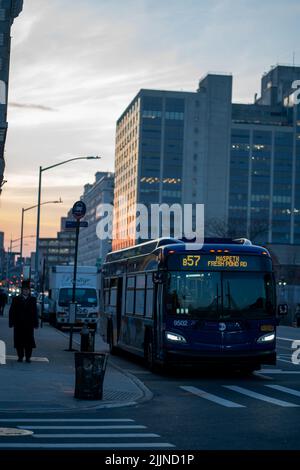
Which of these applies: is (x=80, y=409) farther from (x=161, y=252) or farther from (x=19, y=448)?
(x=161, y=252)

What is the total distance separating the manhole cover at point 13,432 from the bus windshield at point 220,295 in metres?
9.36

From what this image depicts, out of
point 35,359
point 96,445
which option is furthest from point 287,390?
point 96,445

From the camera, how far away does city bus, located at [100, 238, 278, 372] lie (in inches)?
821

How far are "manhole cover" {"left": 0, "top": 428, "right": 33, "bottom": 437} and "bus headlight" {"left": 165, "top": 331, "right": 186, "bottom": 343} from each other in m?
9.09

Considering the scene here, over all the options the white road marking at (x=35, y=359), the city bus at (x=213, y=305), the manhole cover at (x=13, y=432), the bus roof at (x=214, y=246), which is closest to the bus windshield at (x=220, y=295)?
the city bus at (x=213, y=305)

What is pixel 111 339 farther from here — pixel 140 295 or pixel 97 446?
pixel 97 446

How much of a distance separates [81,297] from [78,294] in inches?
9.0

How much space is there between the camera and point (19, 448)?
1047 centimetres

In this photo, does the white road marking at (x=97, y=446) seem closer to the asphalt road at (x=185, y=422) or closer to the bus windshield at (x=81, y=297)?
the asphalt road at (x=185, y=422)

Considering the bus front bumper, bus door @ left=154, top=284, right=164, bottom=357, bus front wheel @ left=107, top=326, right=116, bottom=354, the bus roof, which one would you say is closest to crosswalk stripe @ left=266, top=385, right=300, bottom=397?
the bus front bumper

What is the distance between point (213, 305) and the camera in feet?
69.1

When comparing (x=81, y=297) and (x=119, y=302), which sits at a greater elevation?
(x=81, y=297)

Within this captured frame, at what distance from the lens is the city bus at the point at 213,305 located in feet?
68.4

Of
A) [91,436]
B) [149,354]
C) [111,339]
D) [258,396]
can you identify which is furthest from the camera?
[111,339]
